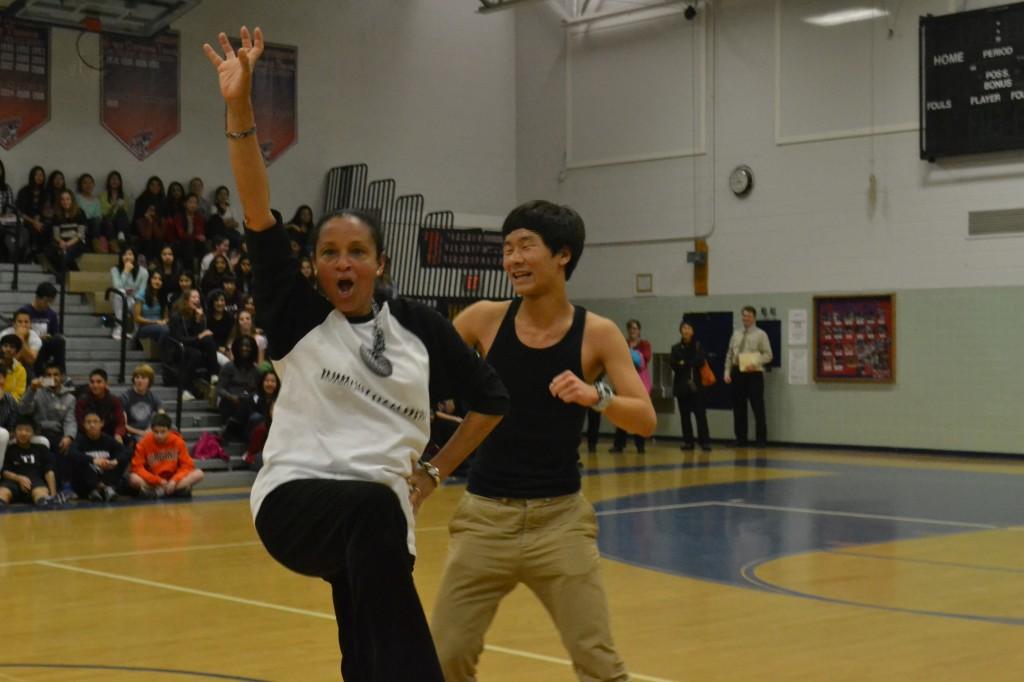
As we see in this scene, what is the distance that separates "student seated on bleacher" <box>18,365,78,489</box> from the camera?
14.6m

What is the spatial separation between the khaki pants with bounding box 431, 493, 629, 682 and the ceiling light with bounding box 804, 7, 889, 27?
18.8 m

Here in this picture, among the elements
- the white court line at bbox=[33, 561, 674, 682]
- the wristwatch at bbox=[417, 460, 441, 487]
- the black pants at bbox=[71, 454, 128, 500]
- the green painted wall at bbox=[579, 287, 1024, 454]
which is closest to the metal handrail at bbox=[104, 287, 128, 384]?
the black pants at bbox=[71, 454, 128, 500]

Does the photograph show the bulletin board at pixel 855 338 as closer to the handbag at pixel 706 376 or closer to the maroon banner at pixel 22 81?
the handbag at pixel 706 376

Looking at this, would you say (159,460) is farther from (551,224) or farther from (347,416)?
(347,416)

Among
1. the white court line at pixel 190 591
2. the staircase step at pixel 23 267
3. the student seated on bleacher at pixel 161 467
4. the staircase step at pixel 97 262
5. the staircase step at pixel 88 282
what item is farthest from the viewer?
the staircase step at pixel 97 262

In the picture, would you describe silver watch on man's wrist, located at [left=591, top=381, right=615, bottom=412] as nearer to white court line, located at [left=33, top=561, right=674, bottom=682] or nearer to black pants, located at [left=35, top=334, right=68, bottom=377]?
white court line, located at [left=33, top=561, right=674, bottom=682]

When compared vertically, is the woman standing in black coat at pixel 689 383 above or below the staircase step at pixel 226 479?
above

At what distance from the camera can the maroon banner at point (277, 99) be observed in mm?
24719

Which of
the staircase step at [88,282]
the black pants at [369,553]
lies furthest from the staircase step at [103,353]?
the black pants at [369,553]

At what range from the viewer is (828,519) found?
42.9ft

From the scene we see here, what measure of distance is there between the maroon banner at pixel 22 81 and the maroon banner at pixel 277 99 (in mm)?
3635

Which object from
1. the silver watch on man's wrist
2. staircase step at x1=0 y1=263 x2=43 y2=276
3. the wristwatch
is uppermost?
staircase step at x1=0 y1=263 x2=43 y2=276

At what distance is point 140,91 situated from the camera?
23.3 metres

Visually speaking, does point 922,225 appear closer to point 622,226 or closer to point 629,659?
point 622,226
